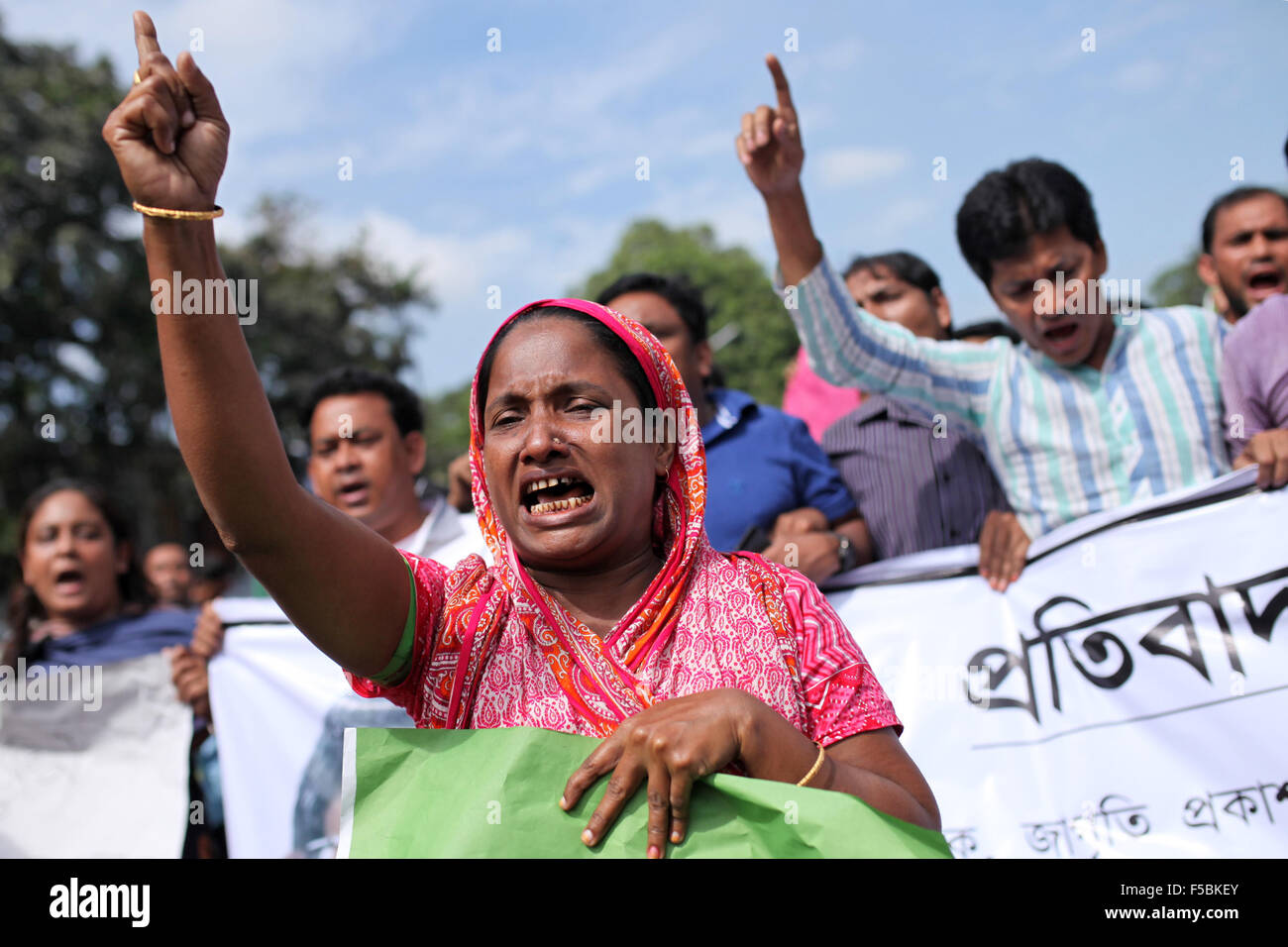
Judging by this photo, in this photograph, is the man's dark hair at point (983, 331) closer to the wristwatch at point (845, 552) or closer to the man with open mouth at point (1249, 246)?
the man with open mouth at point (1249, 246)

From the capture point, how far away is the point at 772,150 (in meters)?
3.23

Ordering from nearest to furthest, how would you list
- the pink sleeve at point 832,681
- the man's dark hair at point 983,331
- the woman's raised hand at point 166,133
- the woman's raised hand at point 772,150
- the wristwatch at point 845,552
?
the woman's raised hand at point 166,133, the pink sleeve at point 832,681, the woman's raised hand at point 772,150, the wristwatch at point 845,552, the man's dark hair at point 983,331

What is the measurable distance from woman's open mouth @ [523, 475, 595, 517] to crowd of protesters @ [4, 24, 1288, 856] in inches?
42.8

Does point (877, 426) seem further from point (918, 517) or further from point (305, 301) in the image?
point (305, 301)

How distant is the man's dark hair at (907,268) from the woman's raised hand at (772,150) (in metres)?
1.77

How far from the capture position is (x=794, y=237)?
325cm

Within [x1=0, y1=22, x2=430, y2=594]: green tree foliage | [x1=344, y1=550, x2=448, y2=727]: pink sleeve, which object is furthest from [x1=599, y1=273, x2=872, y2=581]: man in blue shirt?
[x1=0, y1=22, x2=430, y2=594]: green tree foliage

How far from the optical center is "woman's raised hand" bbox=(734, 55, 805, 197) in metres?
3.21

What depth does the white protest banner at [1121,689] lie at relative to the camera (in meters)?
2.97

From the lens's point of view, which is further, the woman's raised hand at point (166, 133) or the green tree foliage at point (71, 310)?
the green tree foliage at point (71, 310)

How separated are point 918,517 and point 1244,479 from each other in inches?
42.5

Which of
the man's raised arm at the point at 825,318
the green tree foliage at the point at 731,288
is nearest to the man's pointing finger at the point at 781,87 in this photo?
the man's raised arm at the point at 825,318

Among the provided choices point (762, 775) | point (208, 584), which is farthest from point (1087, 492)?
point (208, 584)

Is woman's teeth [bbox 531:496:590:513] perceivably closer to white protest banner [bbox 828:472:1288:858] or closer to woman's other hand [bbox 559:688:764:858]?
woman's other hand [bbox 559:688:764:858]
